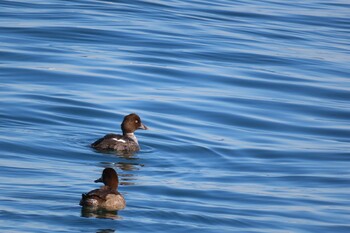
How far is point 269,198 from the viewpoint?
1638 centimetres

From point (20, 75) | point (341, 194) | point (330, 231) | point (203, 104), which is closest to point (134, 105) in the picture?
point (203, 104)

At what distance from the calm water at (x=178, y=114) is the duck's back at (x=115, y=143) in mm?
198

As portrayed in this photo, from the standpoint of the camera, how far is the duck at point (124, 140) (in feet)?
62.2

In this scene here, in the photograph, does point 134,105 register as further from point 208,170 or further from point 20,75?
point 208,170

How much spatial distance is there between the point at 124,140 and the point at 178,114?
13.4 feet

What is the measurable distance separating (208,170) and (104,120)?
4492 millimetres

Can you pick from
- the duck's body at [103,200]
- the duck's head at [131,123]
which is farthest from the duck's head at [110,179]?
the duck's head at [131,123]

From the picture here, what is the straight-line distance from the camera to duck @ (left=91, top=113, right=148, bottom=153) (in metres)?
19.0

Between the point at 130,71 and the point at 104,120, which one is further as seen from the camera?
the point at 130,71

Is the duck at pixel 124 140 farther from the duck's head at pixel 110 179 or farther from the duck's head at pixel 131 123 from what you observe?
the duck's head at pixel 110 179

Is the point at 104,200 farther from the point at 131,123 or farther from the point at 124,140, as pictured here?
the point at 131,123

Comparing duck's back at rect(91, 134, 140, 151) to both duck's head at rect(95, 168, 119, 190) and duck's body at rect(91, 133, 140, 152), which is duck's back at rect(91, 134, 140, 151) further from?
duck's head at rect(95, 168, 119, 190)

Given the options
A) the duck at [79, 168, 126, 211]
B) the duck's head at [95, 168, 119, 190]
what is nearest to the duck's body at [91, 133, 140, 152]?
the duck's head at [95, 168, 119, 190]

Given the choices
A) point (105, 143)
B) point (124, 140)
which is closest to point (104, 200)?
point (105, 143)
